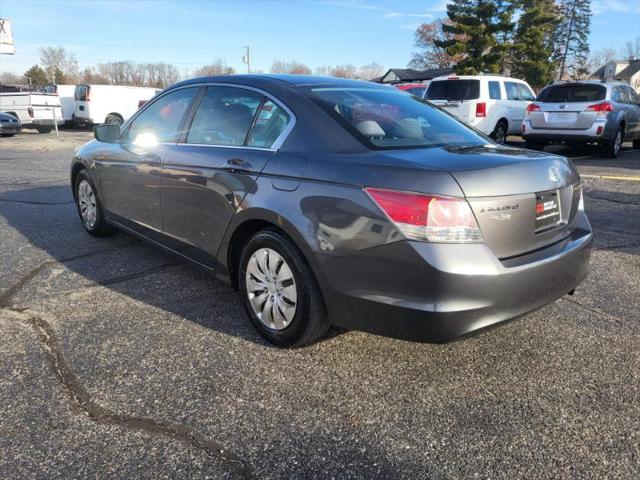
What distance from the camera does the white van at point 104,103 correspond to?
20969mm

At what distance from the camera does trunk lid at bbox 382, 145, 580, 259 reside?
233 cm

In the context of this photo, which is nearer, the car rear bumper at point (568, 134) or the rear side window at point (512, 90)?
the car rear bumper at point (568, 134)

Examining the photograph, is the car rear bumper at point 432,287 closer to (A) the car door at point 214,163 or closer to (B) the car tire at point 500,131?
(A) the car door at point 214,163

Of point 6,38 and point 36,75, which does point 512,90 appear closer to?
point 6,38

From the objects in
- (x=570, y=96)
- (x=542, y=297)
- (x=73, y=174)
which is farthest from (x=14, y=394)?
(x=570, y=96)

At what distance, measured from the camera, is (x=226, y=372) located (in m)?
2.74

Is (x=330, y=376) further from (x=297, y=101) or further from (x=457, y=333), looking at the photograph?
(x=297, y=101)

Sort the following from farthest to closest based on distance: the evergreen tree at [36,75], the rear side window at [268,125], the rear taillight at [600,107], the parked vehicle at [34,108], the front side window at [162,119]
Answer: the evergreen tree at [36,75] → the parked vehicle at [34,108] → the rear taillight at [600,107] → the front side window at [162,119] → the rear side window at [268,125]

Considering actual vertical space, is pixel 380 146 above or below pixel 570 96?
below

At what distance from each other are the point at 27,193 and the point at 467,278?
755 centimetres

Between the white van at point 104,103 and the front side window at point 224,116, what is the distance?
1905 cm

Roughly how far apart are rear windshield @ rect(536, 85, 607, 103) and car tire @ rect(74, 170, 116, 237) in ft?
33.3

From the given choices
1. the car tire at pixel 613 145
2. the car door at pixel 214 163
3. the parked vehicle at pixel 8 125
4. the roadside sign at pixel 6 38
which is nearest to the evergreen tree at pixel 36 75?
the roadside sign at pixel 6 38

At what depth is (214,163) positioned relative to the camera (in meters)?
3.24
